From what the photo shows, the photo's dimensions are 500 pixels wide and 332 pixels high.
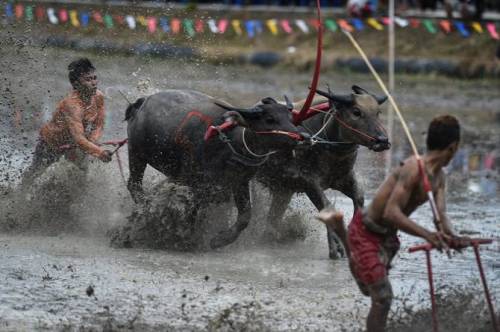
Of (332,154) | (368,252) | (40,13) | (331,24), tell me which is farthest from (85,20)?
(368,252)

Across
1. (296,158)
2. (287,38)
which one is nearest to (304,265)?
(296,158)

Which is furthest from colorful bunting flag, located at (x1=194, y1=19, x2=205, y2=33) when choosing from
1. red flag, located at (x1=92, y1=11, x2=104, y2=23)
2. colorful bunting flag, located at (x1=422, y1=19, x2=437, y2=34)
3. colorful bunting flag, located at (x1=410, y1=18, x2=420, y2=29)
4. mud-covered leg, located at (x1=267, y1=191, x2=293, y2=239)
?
mud-covered leg, located at (x1=267, y1=191, x2=293, y2=239)

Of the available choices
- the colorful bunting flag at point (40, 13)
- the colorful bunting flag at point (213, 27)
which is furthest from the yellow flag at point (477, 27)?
the colorful bunting flag at point (40, 13)

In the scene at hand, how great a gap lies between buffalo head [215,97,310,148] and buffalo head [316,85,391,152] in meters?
0.47

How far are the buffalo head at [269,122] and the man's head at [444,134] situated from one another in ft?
11.0

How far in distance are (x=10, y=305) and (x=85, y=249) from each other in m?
2.52

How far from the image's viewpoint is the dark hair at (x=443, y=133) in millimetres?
8125

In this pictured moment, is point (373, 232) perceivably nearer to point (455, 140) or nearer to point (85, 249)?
point (455, 140)

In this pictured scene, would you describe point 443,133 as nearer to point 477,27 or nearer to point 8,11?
point 8,11

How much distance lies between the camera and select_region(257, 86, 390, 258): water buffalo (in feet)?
39.4

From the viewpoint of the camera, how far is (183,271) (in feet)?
37.5

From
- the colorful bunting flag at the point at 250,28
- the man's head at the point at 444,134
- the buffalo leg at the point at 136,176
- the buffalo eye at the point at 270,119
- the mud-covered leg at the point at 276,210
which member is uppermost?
the colorful bunting flag at the point at 250,28

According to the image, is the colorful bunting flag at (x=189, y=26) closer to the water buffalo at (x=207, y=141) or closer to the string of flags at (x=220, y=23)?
the string of flags at (x=220, y=23)

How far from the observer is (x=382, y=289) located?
8117 mm
